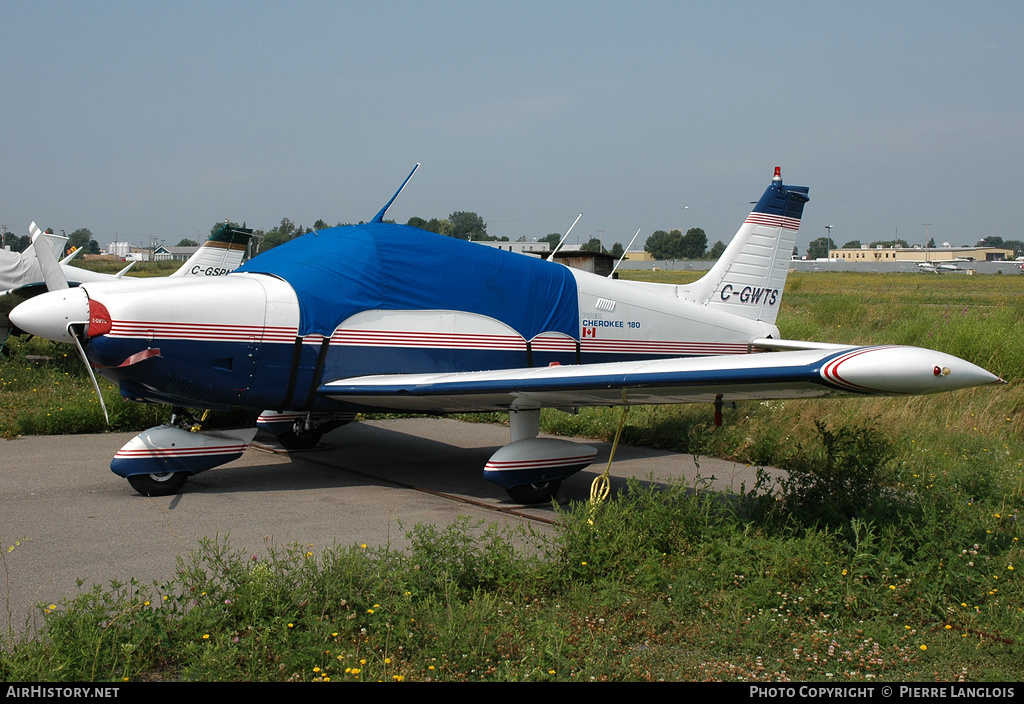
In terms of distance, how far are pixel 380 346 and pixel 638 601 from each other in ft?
12.6

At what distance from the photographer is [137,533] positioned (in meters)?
5.36

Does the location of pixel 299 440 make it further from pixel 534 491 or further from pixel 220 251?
pixel 220 251

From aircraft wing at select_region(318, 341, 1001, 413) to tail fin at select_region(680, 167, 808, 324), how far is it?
414 centimetres

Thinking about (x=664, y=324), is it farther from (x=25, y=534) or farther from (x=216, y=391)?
(x=25, y=534)

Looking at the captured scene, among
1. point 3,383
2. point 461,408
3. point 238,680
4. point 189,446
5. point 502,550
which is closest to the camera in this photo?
point 238,680

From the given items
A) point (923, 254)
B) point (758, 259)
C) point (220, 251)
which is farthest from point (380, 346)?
point (923, 254)

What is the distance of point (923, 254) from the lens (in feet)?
566

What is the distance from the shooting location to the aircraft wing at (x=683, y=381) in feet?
13.7

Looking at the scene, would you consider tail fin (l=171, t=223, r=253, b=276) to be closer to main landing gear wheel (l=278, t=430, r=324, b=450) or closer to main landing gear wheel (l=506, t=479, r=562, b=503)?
main landing gear wheel (l=278, t=430, r=324, b=450)

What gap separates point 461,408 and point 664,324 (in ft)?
9.68

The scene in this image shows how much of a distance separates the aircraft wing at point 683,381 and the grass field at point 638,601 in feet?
2.59

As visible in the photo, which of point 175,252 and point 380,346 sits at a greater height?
point 380,346

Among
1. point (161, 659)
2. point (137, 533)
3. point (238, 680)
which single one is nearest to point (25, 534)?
point (137, 533)

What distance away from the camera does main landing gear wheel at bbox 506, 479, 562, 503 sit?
659cm
